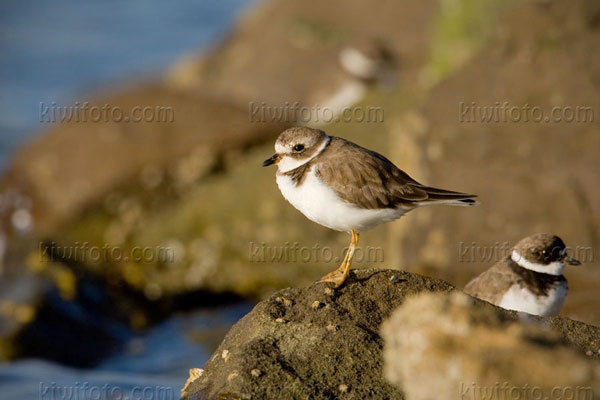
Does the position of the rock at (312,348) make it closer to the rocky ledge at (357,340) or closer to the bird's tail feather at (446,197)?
the rocky ledge at (357,340)

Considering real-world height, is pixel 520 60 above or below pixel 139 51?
below

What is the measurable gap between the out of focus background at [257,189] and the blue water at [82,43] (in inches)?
222

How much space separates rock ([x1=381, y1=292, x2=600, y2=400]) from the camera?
324cm

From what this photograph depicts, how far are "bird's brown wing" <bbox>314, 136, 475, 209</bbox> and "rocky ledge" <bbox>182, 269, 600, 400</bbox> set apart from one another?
576mm

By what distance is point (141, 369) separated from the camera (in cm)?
884

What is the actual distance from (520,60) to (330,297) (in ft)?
18.5

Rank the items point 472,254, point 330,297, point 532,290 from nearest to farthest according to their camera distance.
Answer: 1. point 330,297
2. point 532,290
3. point 472,254

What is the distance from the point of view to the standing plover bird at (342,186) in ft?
18.4

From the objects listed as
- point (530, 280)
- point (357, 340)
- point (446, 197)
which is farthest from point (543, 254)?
point (357, 340)

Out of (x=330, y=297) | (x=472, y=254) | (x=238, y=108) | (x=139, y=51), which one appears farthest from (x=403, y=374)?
(x=139, y=51)

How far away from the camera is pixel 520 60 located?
9.59 meters

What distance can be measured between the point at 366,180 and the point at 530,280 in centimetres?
185

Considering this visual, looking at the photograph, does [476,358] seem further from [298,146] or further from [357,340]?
[298,146]

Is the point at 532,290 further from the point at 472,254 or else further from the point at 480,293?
the point at 472,254
